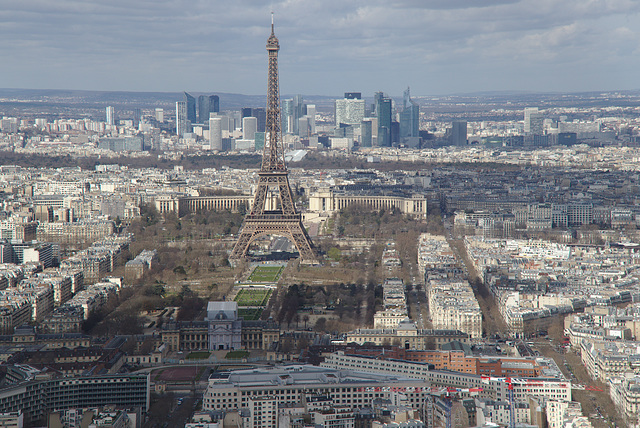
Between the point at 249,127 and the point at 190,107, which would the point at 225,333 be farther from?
the point at 190,107

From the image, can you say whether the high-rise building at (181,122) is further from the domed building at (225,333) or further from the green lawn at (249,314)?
the domed building at (225,333)

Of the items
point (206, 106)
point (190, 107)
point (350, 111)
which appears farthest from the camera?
point (206, 106)

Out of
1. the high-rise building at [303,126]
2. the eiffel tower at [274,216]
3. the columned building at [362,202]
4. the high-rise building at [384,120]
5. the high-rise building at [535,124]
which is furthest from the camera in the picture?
the high-rise building at [303,126]

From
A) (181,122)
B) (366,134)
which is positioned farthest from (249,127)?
(181,122)

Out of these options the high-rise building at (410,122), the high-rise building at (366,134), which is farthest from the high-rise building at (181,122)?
the high-rise building at (410,122)

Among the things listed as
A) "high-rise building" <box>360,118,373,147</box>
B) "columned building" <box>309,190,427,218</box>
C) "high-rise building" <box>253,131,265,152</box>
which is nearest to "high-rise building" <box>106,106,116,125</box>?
"high-rise building" <box>253,131,265,152</box>

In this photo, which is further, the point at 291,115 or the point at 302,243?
the point at 291,115

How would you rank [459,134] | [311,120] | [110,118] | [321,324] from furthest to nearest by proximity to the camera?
[110,118] < [311,120] < [459,134] < [321,324]

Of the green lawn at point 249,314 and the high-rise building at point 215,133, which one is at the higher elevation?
the high-rise building at point 215,133

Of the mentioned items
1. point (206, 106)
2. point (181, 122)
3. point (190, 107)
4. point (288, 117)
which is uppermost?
point (206, 106)
